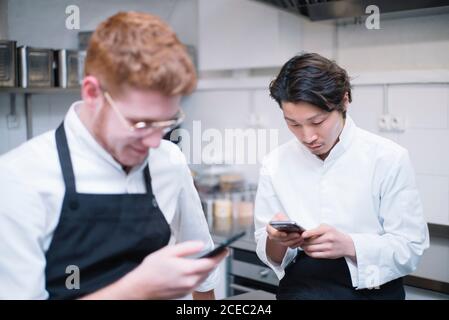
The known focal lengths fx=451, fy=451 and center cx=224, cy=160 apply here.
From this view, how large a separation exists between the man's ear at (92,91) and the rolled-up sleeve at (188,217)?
262 mm

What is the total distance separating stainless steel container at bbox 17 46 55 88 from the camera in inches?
39.6

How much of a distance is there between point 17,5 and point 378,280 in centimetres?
100

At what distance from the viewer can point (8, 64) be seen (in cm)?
98

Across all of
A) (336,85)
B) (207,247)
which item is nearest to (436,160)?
(336,85)

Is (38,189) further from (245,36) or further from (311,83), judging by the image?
(245,36)

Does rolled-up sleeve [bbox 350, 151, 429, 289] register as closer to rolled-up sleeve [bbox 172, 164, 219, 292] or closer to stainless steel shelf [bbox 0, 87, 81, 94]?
rolled-up sleeve [bbox 172, 164, 219, 292]

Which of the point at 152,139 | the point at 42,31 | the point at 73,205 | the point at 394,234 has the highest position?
the point at 42,31

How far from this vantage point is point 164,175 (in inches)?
33.9

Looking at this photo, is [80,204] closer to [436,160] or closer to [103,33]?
[103,33]

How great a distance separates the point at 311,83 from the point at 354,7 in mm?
539

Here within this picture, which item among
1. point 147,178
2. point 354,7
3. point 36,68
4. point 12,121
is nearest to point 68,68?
point 36,68

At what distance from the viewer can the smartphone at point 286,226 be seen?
881 millimetres

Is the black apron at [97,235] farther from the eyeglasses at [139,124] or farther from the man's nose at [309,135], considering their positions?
the man's nose at [309,135]

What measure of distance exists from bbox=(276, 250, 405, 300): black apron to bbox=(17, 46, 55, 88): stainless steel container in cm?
73
